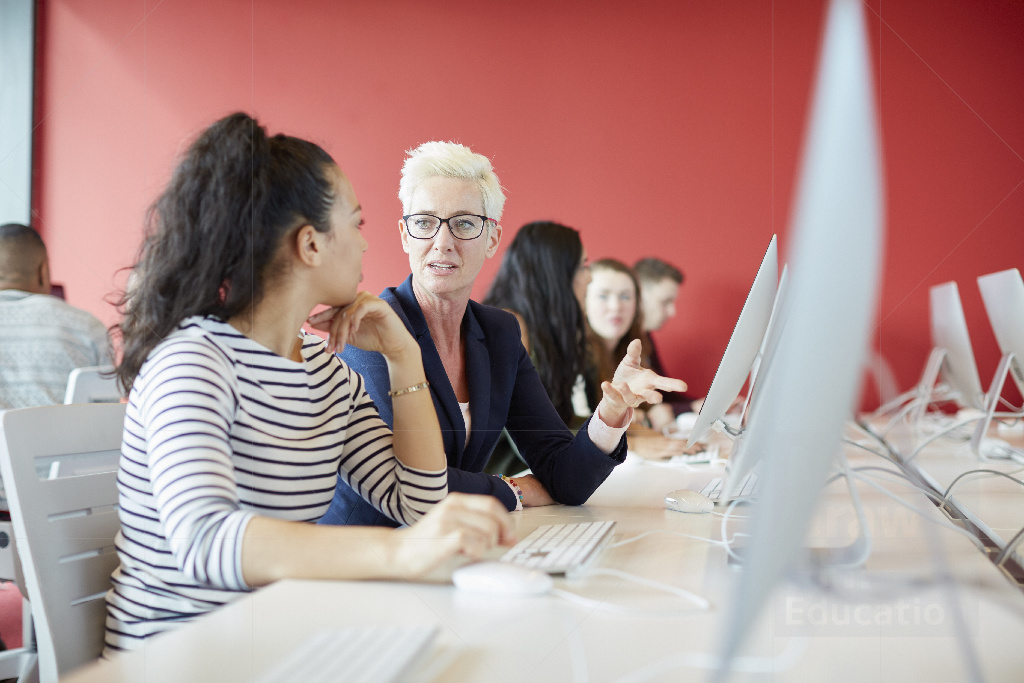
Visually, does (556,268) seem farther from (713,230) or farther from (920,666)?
(920,666)

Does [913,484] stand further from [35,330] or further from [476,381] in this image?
[35,330]

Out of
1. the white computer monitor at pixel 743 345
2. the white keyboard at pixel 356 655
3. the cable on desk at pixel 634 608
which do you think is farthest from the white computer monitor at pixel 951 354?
the white keyboard at pixel 356 655

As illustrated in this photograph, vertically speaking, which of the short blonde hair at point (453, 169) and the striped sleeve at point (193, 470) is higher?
the short blonde hair at point (453, 169)

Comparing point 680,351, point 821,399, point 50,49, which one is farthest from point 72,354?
point 821,399

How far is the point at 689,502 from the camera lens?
0.98 metres

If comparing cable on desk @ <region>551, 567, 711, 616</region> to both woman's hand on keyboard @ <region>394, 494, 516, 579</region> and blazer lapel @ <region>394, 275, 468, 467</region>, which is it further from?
blazer lapel @ <region>394, 275, 468, 467</region>

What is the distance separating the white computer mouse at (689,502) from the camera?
98 cm

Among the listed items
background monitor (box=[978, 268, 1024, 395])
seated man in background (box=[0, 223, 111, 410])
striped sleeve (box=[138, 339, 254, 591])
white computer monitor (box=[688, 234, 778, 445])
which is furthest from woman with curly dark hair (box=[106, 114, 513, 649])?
background monitor (box=[978, 268, 1024, 395])

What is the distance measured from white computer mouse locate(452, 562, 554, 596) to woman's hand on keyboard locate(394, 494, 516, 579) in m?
0.03

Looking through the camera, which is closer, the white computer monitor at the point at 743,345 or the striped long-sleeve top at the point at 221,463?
the striped long-sleeve top at the point at 221,463

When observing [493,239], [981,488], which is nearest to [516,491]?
[493,239]

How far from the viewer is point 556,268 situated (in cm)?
128

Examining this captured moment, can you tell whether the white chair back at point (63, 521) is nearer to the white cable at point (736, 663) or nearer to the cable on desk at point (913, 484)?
the white cable at point (736, 663)

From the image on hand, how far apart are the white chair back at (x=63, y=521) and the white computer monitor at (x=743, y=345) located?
2.20 feet
